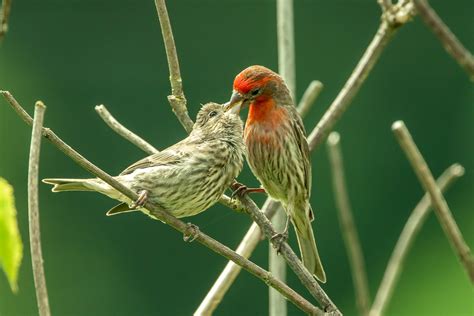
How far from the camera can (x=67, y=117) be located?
3102 cm

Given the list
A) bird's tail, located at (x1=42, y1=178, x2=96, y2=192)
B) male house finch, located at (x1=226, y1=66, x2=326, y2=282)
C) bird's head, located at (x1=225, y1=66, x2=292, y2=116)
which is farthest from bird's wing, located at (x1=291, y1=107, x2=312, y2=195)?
bird's tail, located at (x1=42, y1=178, x2=96, y2=192)

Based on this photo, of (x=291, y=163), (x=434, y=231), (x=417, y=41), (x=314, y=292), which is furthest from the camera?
(x=417, y=41)

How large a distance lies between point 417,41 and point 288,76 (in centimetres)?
3088

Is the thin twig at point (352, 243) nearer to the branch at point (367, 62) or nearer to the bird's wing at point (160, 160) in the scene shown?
the branch at point (367, 62)

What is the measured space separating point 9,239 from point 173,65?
210 cm

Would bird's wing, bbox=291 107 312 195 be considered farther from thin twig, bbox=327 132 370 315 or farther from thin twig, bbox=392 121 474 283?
thin twig, bbox=392 121 474 283

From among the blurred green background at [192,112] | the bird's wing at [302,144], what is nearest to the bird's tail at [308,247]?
the bird's wing at [302,144]

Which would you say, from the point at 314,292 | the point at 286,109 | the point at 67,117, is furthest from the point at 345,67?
the point at 314,292

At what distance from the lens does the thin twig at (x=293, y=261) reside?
4.43m

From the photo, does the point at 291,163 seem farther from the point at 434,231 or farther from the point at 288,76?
the point at 434,231

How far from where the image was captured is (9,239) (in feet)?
9.59

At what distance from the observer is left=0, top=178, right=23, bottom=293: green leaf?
2865 mm

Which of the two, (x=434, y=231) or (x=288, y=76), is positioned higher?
(x=434, y=231)

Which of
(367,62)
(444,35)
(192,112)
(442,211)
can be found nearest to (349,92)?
(367,62)
